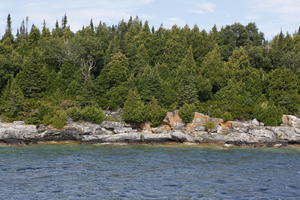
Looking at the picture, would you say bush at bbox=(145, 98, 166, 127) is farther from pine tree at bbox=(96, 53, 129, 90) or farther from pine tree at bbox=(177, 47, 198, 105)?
pine tree at bbox=(96, 53, 129, 90)

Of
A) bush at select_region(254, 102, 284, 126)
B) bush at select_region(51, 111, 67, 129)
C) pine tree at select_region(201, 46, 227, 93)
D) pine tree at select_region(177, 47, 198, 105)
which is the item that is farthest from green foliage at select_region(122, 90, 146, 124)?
pine tree at select_region(201, 46, 227, 93)

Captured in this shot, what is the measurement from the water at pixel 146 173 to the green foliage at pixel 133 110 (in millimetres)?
13677

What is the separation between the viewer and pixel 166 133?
68750mm

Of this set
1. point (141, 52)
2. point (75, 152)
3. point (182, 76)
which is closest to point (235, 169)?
point (75, 152)

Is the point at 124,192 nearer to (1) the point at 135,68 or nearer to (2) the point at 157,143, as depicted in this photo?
(2) the point at 157,143

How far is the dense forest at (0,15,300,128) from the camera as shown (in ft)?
242

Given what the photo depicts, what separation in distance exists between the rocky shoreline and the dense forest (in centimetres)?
174

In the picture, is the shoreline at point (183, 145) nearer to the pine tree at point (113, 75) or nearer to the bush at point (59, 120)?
the bush at point (59, 120)

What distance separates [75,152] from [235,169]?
78.8 ft

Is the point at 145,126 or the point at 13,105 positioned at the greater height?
the point at 13,105

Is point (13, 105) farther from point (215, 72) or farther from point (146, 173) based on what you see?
point (215, 72)

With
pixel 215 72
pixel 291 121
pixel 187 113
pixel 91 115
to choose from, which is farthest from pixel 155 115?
pixel 215 72

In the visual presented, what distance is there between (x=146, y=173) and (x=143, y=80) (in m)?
45.2

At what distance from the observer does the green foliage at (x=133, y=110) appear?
2840 inches
